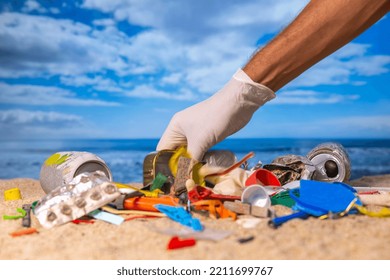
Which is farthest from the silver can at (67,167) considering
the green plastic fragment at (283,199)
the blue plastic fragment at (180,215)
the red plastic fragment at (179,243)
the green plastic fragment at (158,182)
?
the red plastic fragment at (179,243)

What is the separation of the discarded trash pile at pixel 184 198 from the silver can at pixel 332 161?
410mm

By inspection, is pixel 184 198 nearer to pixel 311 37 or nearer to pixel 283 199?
pixel 283 199

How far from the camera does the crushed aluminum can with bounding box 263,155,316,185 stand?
8.43ft

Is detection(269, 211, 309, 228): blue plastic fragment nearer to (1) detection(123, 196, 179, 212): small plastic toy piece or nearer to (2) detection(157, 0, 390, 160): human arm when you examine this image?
(1) detection(123, 196, 179, 212): small plastic toy piece

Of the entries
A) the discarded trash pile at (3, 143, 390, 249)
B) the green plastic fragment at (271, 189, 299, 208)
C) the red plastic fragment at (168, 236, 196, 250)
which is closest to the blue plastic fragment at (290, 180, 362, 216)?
the discarded trash pile at (3, 143, 390, 249)

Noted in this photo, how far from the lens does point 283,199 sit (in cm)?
201

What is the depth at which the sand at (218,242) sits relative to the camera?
132 centimetres

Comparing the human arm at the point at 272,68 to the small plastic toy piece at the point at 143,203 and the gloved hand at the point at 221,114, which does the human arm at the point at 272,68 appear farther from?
the small plastic toy piece at the point at 143,203

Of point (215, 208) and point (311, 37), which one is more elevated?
point (311, 37)

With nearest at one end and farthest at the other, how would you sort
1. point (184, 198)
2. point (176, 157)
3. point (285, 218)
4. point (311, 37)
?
point (285, 218) < point (184, 198) < point (311, 37) < point (176, 157)

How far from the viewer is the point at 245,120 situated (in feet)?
8.22

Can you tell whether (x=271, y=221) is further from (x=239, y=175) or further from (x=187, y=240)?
(x=239, y=175)

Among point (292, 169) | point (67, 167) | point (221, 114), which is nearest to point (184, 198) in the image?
point (221, 114)

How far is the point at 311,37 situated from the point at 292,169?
780mm
